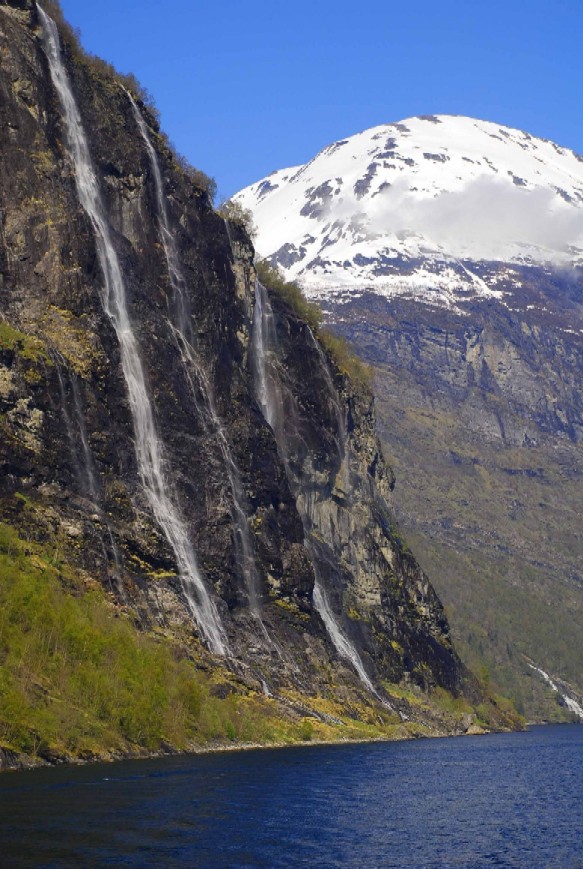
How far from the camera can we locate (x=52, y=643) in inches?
4176

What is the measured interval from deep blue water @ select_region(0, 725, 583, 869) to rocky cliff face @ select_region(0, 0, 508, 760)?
87.0ft

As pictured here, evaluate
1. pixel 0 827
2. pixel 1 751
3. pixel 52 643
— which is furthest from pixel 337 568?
pixel 0 827

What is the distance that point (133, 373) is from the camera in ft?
481

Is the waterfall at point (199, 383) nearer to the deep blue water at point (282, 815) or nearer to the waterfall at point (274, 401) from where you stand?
the waterfall at point (274, 401)

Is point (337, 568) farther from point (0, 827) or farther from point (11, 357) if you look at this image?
point (0, 827)

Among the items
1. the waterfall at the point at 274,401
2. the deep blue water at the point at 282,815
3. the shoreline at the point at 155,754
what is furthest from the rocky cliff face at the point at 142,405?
the deep blue water at the point at 282,815

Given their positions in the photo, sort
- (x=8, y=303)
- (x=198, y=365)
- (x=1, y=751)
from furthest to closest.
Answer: (x=198, y=365) < (x=8, y=303) < (x=1, y=751)

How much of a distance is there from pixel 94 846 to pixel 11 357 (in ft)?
232

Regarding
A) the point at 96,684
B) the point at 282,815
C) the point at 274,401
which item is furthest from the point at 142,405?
the point at 282,815

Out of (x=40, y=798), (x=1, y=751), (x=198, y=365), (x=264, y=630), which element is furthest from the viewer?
(x=198, y=365)

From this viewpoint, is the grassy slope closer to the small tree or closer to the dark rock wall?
the dark rock wall

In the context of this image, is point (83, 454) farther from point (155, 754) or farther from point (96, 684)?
point (155, 754)

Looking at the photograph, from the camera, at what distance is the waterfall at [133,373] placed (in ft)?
461

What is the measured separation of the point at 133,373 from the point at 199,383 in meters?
12.9
